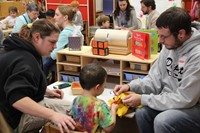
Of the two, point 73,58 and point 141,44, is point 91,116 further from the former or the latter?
point 73,58

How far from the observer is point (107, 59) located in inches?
127

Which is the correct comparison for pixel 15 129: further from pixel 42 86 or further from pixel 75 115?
pixel 75 115

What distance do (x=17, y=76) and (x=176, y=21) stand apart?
1082 mm

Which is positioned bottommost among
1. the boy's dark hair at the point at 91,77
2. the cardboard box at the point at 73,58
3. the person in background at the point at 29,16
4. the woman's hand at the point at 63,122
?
the woman's hand at the point at 63,122

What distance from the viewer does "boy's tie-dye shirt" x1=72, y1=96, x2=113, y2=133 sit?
162 cm

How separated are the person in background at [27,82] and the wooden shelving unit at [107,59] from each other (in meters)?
1.14

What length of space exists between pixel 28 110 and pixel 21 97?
9 cm

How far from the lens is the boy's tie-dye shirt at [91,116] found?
1616mm

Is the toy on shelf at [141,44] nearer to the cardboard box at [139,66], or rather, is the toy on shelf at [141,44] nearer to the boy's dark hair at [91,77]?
the cardboard box at [139,66]

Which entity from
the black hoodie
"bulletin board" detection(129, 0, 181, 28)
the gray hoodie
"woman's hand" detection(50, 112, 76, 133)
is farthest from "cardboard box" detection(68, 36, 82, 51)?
"bulletin board" detection(129, 0, 181, 28)

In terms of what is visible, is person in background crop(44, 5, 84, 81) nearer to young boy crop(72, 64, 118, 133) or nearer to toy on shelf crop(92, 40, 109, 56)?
toy on shelf crop(92, 40, 109, 56)

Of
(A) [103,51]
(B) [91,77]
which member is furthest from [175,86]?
(A) [103,51]

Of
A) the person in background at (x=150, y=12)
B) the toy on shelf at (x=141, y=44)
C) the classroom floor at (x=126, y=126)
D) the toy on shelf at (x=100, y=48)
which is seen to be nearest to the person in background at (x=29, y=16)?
the person in background at (x=150, y=12)

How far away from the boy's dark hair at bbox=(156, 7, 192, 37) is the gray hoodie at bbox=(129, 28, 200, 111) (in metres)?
0.10
